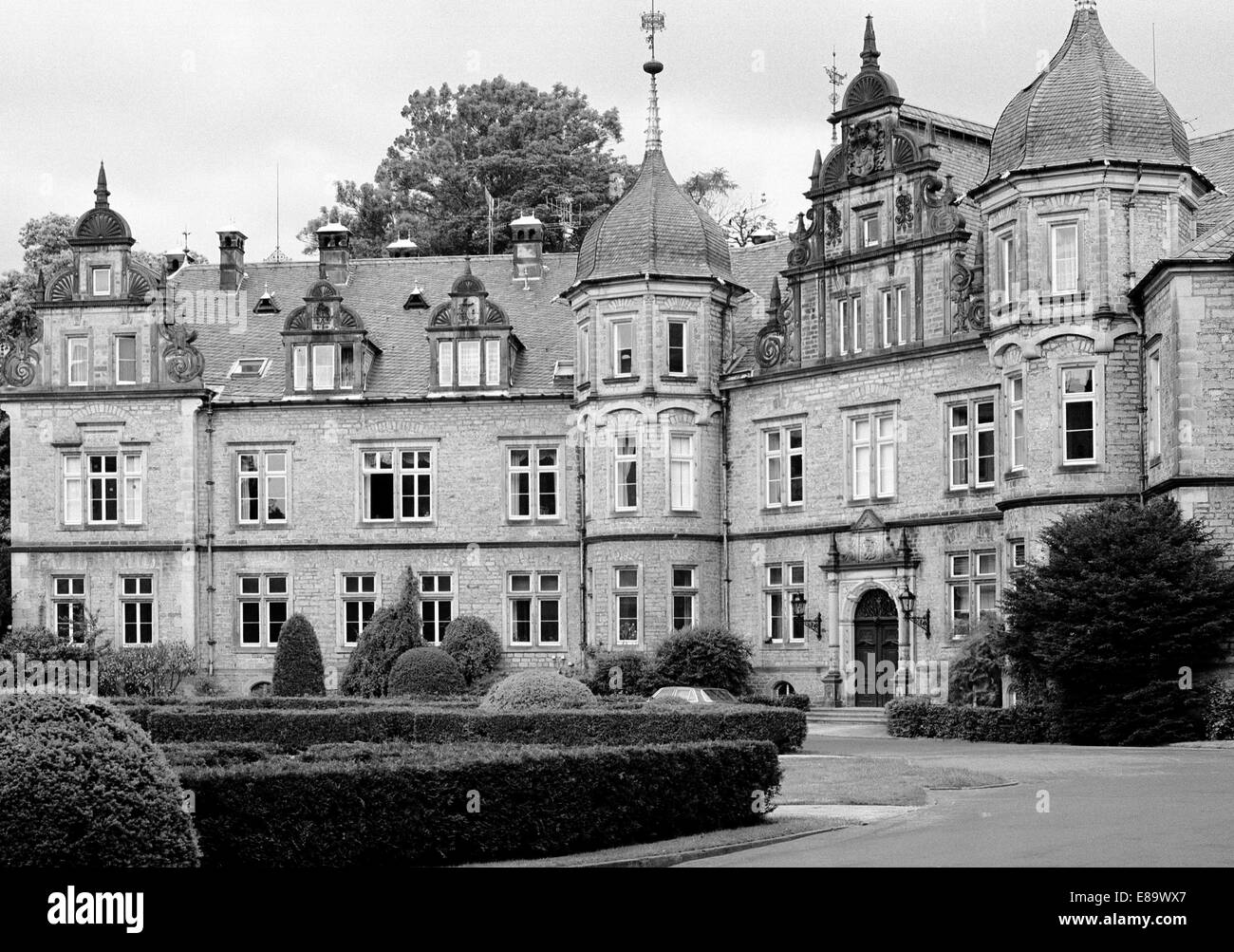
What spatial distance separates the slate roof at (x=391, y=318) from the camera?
53938 millimetres

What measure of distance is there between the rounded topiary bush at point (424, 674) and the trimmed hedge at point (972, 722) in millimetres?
12226

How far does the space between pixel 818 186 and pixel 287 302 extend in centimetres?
1796

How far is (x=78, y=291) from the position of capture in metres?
53.8

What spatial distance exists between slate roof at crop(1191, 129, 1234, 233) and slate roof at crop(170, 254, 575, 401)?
1787 centimetres

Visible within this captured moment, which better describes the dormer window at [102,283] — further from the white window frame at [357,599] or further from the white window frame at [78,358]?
the white window frame at [357,599]

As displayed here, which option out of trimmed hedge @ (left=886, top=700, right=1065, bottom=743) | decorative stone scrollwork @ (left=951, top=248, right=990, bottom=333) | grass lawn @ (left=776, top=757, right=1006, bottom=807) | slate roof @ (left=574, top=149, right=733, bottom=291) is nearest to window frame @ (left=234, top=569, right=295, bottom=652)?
slate roof @ (left=574, top=149, right=733, bottom=291)

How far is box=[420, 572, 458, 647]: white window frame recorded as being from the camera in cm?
5306

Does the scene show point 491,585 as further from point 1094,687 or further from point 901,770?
point 901,770

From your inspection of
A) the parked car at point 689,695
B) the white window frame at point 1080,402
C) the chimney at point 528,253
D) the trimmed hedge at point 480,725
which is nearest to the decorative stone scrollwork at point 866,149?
the white window frame at point 1080,402

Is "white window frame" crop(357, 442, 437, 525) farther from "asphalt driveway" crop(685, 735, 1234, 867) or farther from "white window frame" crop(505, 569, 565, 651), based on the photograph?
"asphalt driveway" crop(685, 735, 1234, 867)

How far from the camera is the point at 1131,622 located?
3528cm

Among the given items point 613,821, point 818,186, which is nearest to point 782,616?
point 818,186

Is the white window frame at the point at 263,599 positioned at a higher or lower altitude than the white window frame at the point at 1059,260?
lower

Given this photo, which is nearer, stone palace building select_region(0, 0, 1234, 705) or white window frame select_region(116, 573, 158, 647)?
stone palace building select_region(0, 0, 1234, 705)
